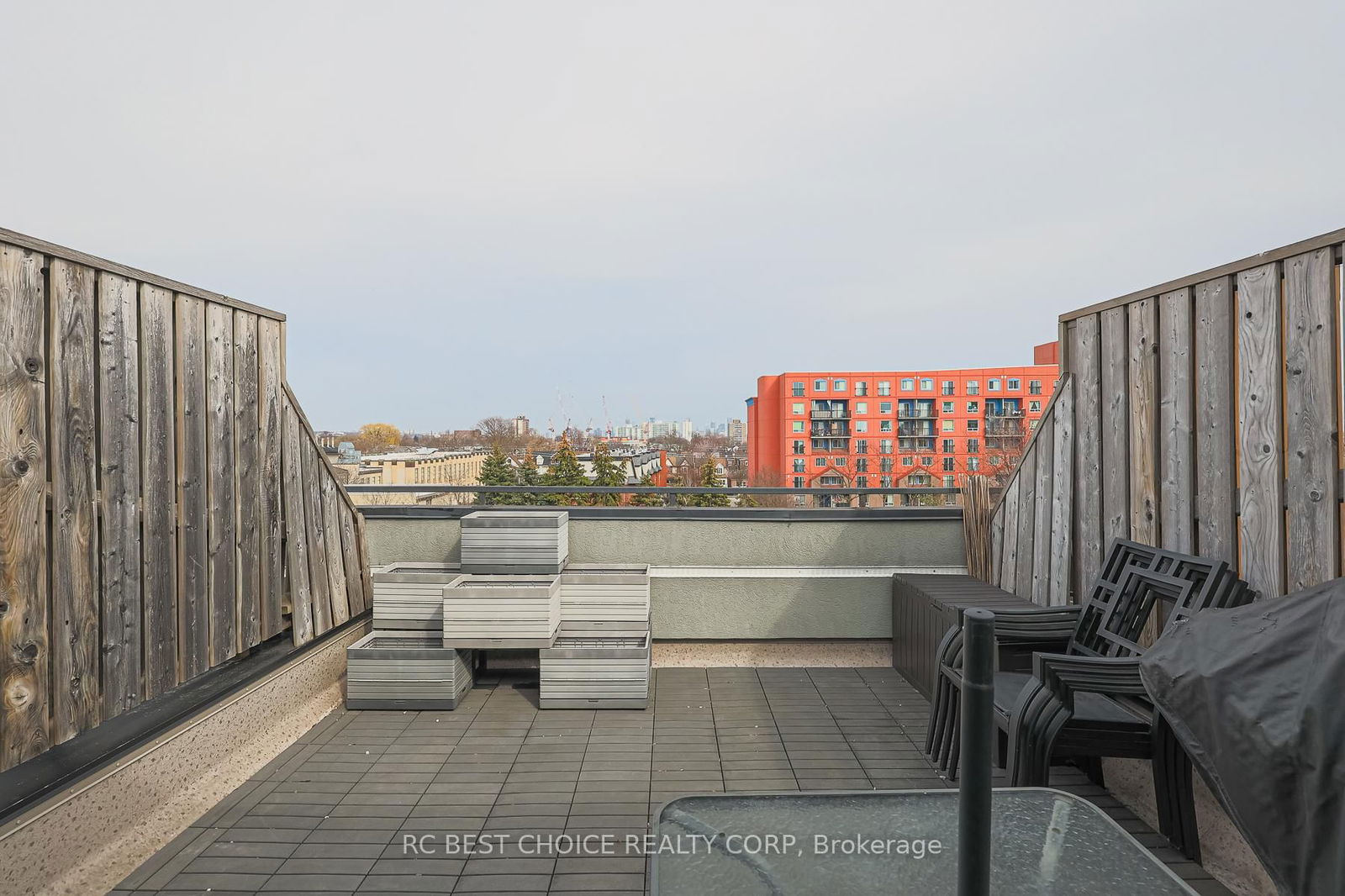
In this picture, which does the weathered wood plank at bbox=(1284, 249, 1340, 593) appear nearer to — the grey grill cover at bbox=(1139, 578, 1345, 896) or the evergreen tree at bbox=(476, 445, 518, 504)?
the grey grill cover at bbox=(1139, 578, 1345, 896)

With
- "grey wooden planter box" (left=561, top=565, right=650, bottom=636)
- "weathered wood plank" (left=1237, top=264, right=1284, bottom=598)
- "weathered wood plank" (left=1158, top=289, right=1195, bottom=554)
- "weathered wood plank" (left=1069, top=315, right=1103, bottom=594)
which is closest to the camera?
"weathered wood plank" (left=1237, top=264, right=1284, bottom=598)

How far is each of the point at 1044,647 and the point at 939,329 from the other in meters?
25.3

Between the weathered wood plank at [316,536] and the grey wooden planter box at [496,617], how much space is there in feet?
2.29

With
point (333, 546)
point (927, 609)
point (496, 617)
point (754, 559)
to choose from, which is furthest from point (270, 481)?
point (927, 609)

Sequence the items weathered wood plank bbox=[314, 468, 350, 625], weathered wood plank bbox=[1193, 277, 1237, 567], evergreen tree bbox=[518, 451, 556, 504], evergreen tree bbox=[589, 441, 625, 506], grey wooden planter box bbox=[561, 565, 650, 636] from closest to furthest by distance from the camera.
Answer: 1. weathered wood plank bbox=[1193, 277, 1237, 567]
2. weathered wood plank bbox=[314, 468, 350, 625]
3. grey wooden planter box bbox=[561, 565, 650, 636]
4. evergreen tree bbox=[518, 451, 556, 504]
5. evergreen tree bbox=[589, 441, 625, 506]

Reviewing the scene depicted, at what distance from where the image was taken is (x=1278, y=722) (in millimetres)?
1475

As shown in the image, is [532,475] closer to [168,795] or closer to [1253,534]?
[168,795]

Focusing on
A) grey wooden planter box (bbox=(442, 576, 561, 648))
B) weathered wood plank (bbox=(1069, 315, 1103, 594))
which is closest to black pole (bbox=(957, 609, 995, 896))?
weathered wood plank (bbox=(1069, 315, 1103, 594))

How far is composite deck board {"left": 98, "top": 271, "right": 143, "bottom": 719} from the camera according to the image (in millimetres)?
2336

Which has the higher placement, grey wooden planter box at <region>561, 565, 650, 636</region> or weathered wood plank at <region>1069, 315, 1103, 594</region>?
weathered wood plank at <region>1069, 315, 1103, 594</region>

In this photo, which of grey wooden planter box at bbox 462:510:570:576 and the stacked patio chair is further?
grey wooden planter box at bbox 462:510:570:576

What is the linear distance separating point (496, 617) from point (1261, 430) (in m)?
3.53

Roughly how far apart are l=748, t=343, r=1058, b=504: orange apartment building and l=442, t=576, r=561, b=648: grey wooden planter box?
134 ft

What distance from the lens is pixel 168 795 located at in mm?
2574
